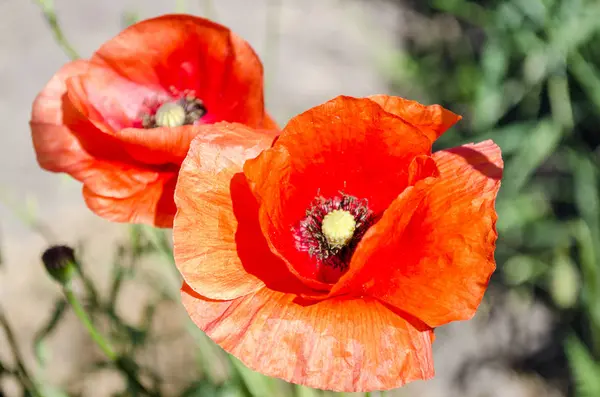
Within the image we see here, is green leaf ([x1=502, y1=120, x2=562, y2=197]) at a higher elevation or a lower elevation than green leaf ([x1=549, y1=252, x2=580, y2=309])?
higher

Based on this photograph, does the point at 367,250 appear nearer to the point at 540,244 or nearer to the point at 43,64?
the point at 540,244

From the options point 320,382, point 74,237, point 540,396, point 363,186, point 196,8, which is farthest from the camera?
point 196,8

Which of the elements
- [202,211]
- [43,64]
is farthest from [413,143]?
[43,64]

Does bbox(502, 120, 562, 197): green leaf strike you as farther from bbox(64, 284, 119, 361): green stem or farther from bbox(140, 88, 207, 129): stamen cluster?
bbox(64, 284, 119, 361): green stem

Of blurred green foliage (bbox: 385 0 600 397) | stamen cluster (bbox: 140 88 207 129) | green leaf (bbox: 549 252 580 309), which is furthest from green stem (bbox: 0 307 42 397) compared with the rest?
green leaf (bbox: 549 252 580 309)

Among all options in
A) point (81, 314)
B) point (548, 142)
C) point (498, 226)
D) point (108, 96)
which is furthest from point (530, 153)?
point (81, 314)

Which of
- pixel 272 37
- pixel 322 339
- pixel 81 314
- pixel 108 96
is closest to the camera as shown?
pixel 322 339

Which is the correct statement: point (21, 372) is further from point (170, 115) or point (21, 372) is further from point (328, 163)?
point (328, 163)
